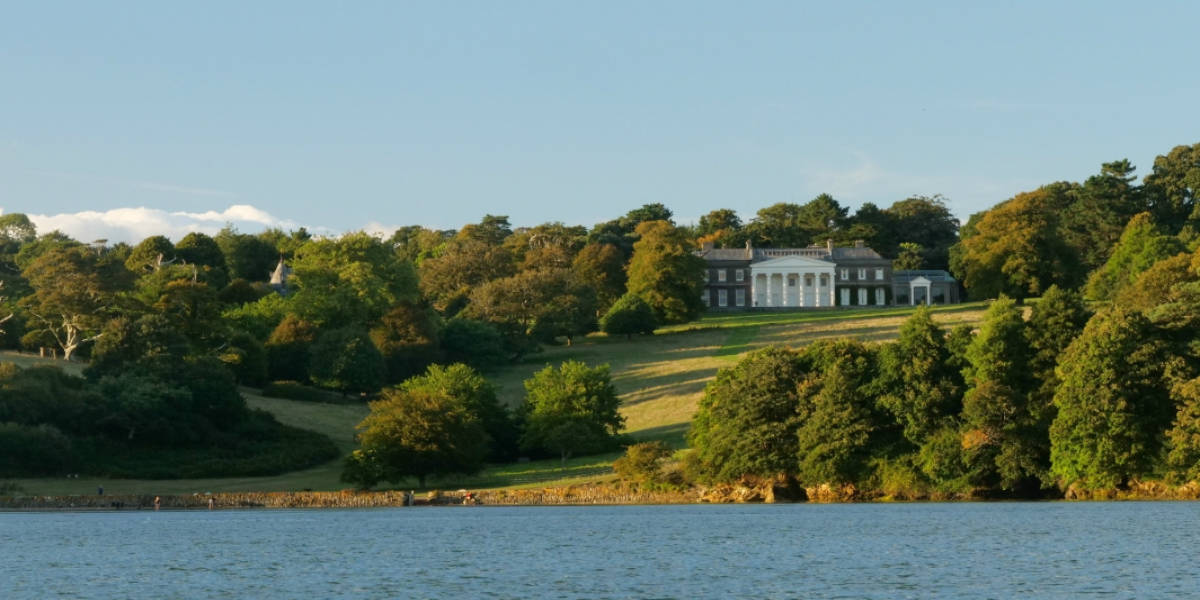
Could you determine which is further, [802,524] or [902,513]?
[902,513]

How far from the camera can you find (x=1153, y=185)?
145500 mm

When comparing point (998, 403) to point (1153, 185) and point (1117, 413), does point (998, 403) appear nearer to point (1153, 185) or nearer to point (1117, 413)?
point (1117, 413)

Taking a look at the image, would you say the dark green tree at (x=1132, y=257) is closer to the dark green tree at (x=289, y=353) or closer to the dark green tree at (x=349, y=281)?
the dark green tree at (x=349, y=281)

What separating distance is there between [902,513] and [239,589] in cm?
2971

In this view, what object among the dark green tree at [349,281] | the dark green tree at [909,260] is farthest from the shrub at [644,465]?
the dark green tree at [909,260]

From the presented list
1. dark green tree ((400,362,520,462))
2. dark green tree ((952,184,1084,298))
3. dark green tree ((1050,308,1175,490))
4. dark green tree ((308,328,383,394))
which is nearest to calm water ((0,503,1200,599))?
dark green tree ((1050,308,1175,490))

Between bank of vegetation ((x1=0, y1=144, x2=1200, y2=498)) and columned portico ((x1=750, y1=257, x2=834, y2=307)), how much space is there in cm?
1565

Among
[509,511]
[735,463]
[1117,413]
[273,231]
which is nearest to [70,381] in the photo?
[509,511]

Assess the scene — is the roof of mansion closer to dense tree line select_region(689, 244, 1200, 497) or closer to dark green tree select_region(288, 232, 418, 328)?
dark green tree select_region(288, 232, 418, 328)

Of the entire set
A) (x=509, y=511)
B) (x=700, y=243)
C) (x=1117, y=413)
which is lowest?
(x=509, y=511)

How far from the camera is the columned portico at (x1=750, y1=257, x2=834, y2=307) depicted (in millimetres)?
158375

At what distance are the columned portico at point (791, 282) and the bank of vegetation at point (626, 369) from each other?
15652 mm

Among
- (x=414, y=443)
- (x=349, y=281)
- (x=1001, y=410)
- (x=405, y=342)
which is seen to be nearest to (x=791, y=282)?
(x=349, y=281)

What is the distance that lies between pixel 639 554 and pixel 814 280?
12057cm
